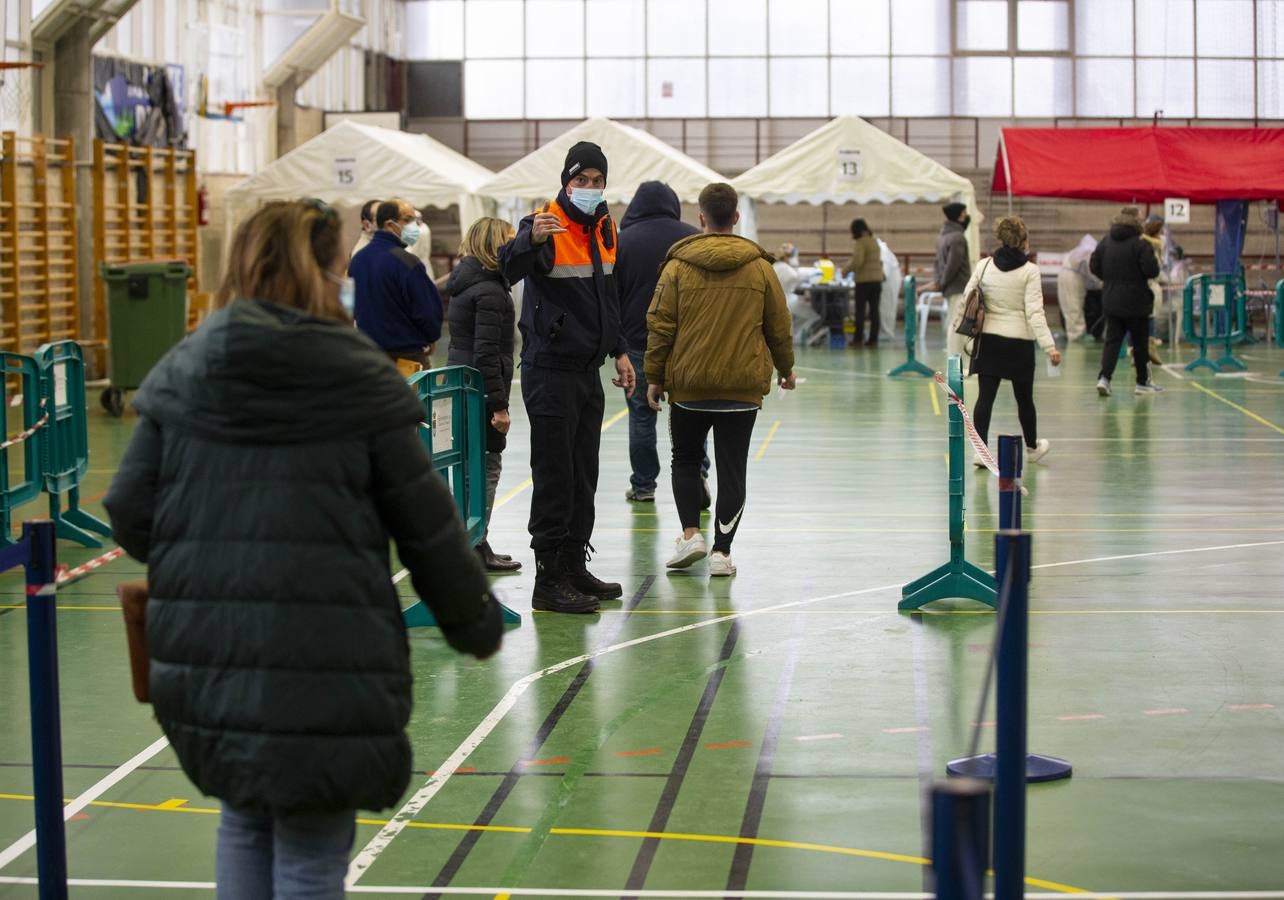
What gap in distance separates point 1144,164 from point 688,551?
19639 millimetres

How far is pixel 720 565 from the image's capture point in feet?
29.7

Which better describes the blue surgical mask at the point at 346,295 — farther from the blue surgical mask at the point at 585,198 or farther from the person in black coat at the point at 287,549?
the blue surgical mask at the point at 585,198

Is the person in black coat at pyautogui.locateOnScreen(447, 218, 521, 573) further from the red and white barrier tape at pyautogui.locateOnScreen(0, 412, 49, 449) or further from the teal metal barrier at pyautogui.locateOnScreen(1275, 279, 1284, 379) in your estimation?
the teal metal barrier at pyautogui.locateOnScreen(1275, 279, 1284, 379)

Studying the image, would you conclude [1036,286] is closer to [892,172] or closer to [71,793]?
[71,793]

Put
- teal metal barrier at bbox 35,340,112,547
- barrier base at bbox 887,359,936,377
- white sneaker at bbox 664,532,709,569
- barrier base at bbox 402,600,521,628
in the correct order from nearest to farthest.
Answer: barrier base at bbox 402,600,521,628
white sneaker at bbox 664,532,709,569
teal metal barrier at bbox 35,340,112,547
barrier base at bbox 887,359,936,377

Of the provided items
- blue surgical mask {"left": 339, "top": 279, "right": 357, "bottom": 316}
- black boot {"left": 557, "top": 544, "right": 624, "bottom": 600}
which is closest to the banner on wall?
black boot {"left": 557, "top": 544, "right": 624, "bottom": 600}

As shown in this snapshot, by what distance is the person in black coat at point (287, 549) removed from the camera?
121 inches

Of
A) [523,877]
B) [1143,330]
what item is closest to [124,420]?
[1143,330]

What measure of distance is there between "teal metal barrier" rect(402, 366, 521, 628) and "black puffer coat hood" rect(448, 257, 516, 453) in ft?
1.37

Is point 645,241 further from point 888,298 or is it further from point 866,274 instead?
point 888,298

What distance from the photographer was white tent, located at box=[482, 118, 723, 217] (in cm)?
2448

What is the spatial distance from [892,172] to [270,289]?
22121 mm

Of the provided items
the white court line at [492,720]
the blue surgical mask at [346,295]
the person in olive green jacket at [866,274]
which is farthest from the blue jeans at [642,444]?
the person in olive green jacket at [866,274]

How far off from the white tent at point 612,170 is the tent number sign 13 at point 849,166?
1.71 metres
